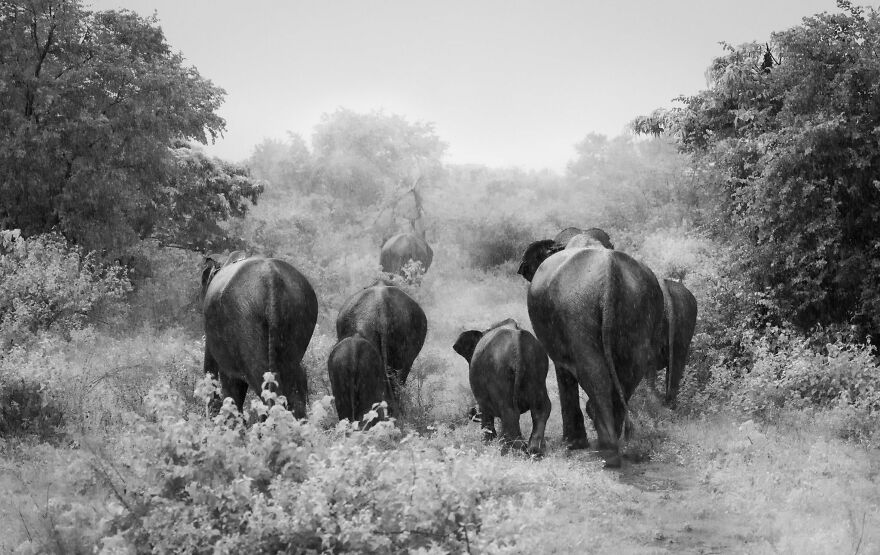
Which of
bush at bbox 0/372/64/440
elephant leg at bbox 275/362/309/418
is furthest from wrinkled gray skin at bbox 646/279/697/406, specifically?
bush at bbox 0/372/64/440


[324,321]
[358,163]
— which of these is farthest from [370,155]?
[324,321]

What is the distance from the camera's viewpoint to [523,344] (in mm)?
8672

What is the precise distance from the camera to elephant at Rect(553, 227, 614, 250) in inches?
363

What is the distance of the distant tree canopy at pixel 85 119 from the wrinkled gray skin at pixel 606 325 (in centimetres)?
1052

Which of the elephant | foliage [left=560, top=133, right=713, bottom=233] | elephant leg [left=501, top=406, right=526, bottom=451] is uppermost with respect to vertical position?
foliage [left=560, top=133, right=713, bottom=233]

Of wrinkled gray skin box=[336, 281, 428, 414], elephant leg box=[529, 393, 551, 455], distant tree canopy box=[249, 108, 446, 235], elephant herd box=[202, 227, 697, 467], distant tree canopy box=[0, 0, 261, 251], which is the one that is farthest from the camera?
distant tree canopy box=[249, 108, 446, 235]

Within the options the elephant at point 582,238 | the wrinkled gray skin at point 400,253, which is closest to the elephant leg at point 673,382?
the elephant at point 582,238

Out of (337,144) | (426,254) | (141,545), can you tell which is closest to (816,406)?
(141,545)

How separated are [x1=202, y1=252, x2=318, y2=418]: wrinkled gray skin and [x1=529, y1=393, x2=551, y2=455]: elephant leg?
2.41 m

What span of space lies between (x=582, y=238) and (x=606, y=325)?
1.78 metres

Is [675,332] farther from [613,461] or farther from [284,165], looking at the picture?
[284,165]

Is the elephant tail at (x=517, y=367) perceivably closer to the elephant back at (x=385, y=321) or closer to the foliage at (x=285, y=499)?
the elephant back at (x=385, y=321)

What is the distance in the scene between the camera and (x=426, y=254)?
1026 inches

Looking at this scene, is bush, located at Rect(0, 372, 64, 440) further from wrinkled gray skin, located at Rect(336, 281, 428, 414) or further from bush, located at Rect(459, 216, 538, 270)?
bush, located at Rect(459, 216, 538, 270)
